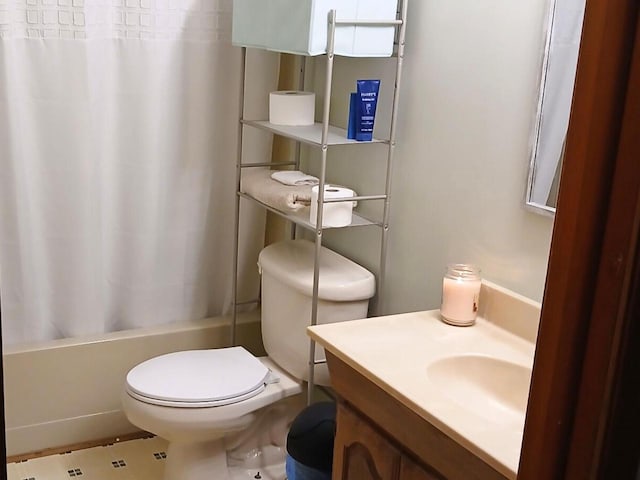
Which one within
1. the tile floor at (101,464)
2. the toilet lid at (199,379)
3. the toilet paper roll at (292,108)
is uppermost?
the toilet paper roll at (292,108)

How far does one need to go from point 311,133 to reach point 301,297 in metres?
0.48

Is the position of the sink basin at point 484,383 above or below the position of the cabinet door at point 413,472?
above

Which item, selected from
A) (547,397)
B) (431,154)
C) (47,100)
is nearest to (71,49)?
(47,100)

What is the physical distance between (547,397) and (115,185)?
215 cm

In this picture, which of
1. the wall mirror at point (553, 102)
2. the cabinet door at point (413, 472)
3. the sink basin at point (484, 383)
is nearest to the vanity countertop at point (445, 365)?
the sink basin at point (484, 383)

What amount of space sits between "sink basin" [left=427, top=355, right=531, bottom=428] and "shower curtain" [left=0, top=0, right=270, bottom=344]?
132cm

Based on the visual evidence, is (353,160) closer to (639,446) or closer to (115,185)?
(115,185)

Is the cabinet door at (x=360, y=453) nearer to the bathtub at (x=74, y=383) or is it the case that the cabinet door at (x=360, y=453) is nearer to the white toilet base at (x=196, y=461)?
the white toilet base at (x=196, y=461)

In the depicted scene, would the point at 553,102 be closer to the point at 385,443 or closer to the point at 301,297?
the point at 385,443

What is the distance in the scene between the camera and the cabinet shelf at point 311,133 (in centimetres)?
215

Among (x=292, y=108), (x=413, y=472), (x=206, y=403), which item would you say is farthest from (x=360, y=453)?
(x=292, y=108)

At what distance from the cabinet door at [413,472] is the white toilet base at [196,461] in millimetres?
963

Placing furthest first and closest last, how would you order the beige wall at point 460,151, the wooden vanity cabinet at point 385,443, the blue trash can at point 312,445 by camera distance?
the blue trash can at point 312,445
the beige wall at point 460,151
the wooden vanity cabinet at point 385,443

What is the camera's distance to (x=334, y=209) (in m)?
2.18
